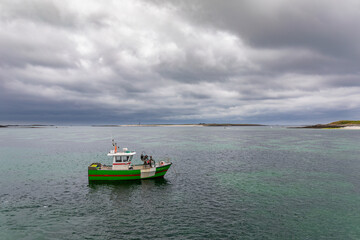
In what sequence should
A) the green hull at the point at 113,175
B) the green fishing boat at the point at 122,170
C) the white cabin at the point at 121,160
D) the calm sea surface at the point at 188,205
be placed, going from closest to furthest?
the calm sea surface at the point at 188,205 < the green hull at the point at 113,175 < the green fishing boat at the point at 122,170 < the white cabin at the point at 121,160

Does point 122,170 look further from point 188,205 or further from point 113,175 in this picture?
point 188,205

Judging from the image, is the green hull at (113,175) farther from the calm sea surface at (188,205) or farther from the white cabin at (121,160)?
the calm sea surface at (188,205)

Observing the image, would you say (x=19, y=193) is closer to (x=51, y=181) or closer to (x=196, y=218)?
(x=51, y=181)

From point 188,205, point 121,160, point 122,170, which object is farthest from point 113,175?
point 188,205

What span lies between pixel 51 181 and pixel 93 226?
21633mm

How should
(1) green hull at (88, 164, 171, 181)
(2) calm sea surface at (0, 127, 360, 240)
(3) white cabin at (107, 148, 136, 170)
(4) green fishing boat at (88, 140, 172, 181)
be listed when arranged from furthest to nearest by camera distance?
(3) white cabin at (107, 148, 136, 170) → (4) green fishing boat at (88, 140, 172, 181) → (1) green hull at (88, 164, 171, 181) → (2) calm sea surface at (0, 127, 360, 240)

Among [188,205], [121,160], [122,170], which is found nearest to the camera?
[188,205]

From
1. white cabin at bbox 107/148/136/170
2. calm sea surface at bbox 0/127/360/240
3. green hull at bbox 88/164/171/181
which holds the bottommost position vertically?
calm sea surface at bbox 0/127/360/240

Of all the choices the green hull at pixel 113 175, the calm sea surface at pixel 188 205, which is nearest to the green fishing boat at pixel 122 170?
the green hull at pixel 113 175

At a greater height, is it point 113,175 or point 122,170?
point 122,170

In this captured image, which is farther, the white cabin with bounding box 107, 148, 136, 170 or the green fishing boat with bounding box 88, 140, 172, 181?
the white cabin with bounding box 107, 148, 136, 170

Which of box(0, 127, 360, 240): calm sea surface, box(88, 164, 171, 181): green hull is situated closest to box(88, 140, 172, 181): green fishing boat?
box(88, 164, 171, 181): green hull

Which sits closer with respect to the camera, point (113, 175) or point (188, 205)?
point (188, 205)

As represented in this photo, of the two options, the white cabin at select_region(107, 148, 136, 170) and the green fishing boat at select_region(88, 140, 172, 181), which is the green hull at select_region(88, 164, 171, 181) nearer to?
the green fishing boat at select_region(88, 140, 172, 181)
